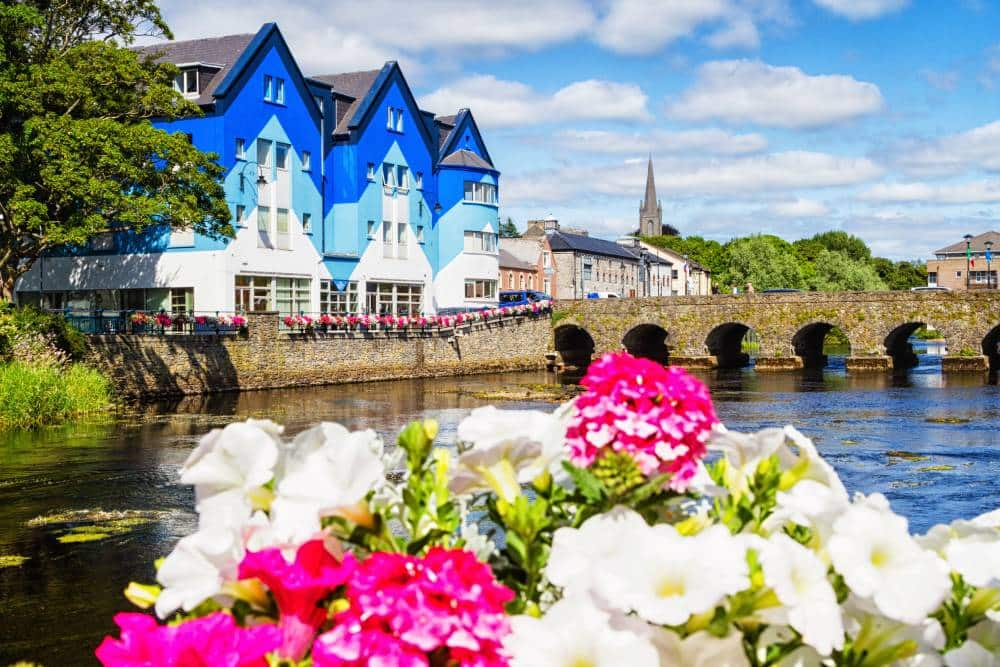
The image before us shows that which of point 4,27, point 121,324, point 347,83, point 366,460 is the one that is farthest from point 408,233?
point 366,460

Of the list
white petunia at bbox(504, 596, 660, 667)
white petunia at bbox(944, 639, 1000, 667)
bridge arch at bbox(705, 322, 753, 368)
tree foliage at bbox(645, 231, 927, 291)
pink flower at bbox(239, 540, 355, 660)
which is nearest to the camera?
white petunia at bbox(504, 596, 660, 667)

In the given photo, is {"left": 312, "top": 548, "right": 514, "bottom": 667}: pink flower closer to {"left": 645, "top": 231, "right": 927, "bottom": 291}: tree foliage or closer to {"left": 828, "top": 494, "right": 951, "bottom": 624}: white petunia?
{"left": 828, "top": 494, "right": 951, "bottom": 624}: white petunia

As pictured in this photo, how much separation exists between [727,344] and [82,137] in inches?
1754

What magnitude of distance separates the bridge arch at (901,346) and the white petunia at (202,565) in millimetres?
57036

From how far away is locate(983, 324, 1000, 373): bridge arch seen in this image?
5521 centimetres

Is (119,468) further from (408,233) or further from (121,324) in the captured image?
(408,233)

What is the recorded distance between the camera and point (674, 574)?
2189mm

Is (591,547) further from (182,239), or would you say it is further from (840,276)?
(840,276)

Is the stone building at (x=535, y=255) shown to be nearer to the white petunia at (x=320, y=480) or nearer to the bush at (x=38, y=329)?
the bush at (x=38, y=329)

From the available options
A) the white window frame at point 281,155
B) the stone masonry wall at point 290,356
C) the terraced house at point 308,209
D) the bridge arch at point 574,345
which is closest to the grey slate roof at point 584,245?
the bridge arch at point 574,345

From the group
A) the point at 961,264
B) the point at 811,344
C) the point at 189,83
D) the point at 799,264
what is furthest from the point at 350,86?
the point at 961,264

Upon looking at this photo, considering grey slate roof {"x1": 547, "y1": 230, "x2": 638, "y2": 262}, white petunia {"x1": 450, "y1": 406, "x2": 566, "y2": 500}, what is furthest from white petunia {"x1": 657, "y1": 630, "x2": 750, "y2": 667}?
grey slate roof {"x1": 547, "y1": 230, "x2": 638, "y2": 262}

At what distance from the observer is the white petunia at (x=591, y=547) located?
2221 mm

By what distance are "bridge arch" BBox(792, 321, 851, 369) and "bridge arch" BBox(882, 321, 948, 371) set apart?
254cm
